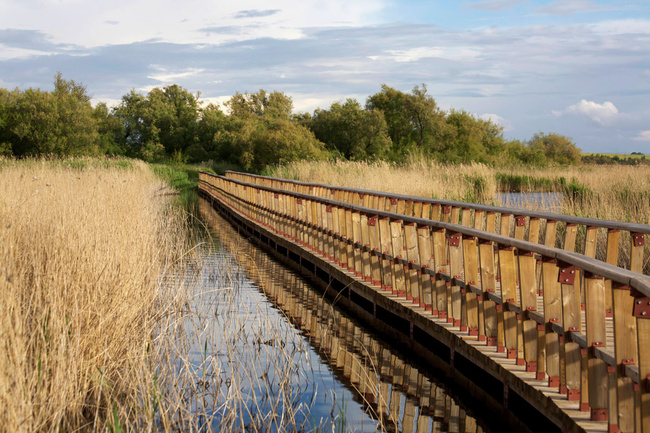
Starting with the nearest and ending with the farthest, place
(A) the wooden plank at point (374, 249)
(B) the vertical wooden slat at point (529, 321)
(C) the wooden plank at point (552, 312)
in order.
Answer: (C) the wooden plank at point (552, 312) < (B) the vertical wooden slat at point (529, 321) < (A) the wooden plank at point (374, 249)

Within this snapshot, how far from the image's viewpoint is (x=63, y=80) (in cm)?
9331

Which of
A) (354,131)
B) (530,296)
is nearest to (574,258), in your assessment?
(530,296)

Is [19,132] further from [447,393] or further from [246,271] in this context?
[447,393]

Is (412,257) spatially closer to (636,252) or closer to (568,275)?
(636,252)

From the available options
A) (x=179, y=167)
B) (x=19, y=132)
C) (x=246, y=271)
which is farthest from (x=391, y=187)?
(x=19, y=132)

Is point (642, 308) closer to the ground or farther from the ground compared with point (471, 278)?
farther from the ground

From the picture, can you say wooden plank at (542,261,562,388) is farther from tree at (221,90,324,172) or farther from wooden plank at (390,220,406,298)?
tree at (221,90,324,172)

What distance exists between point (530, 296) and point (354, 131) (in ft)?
183

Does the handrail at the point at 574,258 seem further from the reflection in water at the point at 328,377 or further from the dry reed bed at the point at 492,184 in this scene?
the dry reed bed at the point at 492,184

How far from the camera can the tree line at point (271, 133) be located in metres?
53.6

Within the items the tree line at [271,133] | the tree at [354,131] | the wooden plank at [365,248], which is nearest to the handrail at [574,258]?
the wooden plank at [365,248]

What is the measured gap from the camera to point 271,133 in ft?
168

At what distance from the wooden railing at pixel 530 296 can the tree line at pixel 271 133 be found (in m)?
33.0

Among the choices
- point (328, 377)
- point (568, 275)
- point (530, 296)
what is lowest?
point (328, 377)
